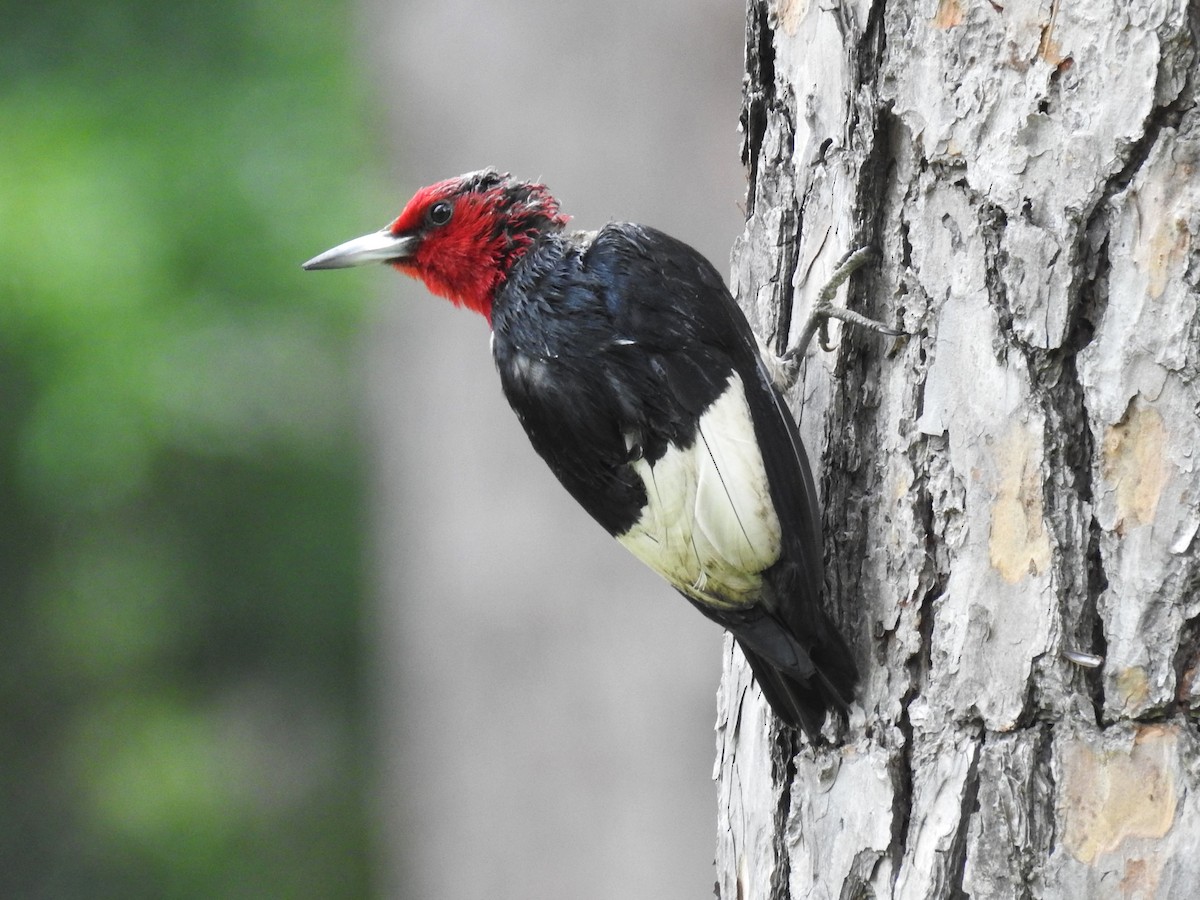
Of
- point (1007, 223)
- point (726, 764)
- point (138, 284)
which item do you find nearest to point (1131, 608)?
point (1007, 223)

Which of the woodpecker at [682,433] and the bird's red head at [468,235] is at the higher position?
the bird's red head at [468,235]

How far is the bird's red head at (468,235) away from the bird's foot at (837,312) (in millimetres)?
736

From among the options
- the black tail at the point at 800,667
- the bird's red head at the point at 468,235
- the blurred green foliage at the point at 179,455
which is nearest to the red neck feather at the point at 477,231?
the bird's red head at the point at 468,235

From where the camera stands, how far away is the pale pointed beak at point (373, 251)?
2.83m

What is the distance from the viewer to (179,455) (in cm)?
614

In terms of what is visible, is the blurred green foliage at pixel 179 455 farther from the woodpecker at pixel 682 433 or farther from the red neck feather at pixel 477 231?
the woodpecker at pixel 682 433

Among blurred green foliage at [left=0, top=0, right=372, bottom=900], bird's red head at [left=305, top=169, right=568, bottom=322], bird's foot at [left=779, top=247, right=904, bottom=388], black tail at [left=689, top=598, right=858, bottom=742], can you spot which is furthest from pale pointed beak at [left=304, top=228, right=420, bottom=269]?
blurred green foliage at [left=0, top=0, right=372, bottom=900]

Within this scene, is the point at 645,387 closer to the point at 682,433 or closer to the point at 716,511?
the point at 682,433

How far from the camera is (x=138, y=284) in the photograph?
5.16 metres

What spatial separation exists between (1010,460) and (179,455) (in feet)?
16.3

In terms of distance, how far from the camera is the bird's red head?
274cm

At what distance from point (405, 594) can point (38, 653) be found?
7.78ft

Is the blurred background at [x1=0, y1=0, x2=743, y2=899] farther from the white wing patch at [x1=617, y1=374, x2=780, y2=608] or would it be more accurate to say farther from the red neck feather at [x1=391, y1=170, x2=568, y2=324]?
the white wing patch at [x1=617, y1=374, x2=780, y2=608]

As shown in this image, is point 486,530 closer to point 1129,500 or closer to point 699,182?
point 699,182
